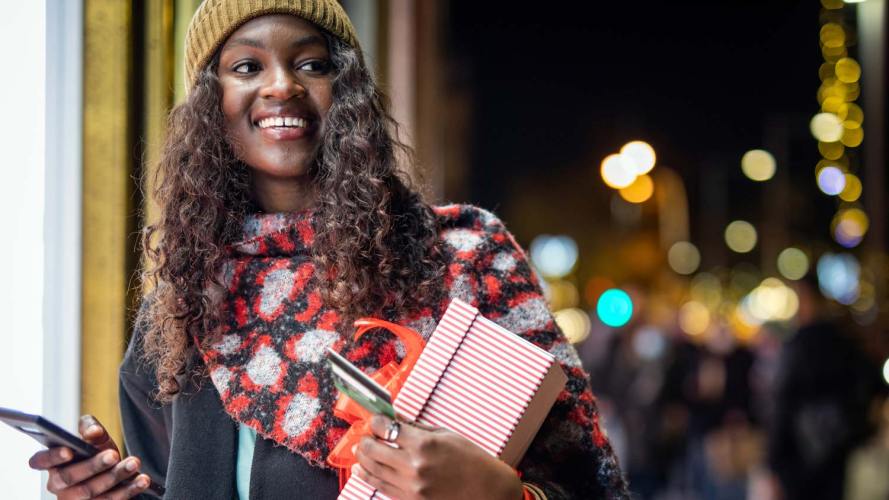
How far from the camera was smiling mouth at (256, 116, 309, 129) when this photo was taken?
2.08 m

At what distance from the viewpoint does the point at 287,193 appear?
7.18ft

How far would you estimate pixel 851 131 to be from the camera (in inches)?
584

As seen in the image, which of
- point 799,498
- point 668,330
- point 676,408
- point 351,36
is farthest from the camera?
point 668,330

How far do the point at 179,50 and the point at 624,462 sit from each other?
7.33 metres

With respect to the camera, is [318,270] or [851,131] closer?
[318,270]

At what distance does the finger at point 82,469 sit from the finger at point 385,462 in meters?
0.52

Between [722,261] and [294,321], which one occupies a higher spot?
[294,321]

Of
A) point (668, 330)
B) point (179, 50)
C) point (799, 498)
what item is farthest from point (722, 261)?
point (179, 50)

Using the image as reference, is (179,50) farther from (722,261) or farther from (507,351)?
(722,261)

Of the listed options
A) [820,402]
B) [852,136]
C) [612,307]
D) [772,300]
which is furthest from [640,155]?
[772,300]

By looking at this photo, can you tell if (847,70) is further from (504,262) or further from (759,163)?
(759,163)

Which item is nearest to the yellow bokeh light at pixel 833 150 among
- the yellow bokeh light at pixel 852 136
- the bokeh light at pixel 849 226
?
the yellow bokeh light at pixel 852 136

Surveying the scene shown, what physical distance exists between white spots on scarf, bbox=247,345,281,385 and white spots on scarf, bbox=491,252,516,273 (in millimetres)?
488

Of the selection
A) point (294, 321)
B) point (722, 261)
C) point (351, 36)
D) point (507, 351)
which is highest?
point (351, 36)
